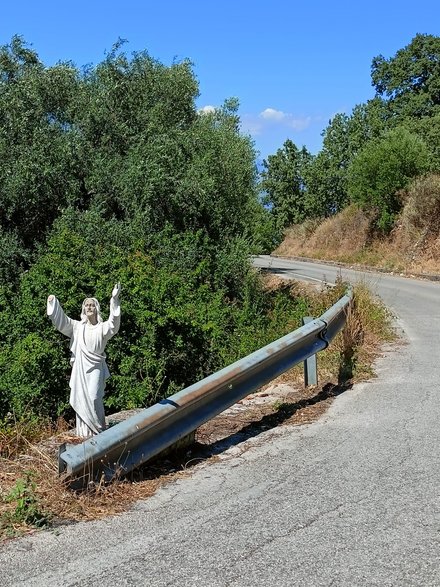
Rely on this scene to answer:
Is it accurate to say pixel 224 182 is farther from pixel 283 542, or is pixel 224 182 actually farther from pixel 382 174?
pixel 382 174

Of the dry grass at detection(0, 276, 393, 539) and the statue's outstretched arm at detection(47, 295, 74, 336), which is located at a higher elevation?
the statue's outstretched arm at detection(47, 295, 74, 336)

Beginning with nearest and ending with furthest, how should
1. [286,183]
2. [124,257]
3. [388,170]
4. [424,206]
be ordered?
[124,257]
[424,206]
[388,170]
[286,183]

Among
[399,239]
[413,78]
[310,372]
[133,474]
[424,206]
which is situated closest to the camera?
[133,474]

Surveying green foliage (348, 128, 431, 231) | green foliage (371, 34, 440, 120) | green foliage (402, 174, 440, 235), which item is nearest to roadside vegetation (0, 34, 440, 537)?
green foliage (402, 174, 440, 235)

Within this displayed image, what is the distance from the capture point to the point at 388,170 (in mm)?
31578

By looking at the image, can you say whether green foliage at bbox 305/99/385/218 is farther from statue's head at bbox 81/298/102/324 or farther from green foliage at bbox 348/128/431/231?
statue's head at bbox 81/298/102/324

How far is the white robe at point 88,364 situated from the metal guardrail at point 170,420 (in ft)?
2.80

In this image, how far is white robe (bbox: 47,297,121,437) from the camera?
530cm

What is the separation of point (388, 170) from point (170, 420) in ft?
95.0

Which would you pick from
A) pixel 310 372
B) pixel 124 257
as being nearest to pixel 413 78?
pixel 124 257

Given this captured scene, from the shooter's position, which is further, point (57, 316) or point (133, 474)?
point (57, 316)

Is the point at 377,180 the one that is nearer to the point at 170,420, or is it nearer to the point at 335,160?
the point at 335,160

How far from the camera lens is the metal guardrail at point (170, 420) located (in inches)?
158

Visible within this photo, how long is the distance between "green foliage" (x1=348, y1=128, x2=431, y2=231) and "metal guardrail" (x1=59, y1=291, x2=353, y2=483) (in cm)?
2666
